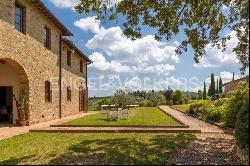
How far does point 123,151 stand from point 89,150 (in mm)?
911

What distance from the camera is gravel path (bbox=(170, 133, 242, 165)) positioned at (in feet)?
26.1

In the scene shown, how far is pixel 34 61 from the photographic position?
60.6ft

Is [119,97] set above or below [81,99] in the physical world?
above

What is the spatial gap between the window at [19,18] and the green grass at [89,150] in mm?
6192

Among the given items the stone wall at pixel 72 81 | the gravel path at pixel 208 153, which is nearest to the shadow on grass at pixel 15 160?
the gravel path at pixel 208 153

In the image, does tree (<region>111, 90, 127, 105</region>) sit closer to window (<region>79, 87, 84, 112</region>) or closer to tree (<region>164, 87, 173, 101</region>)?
window (<region>79, 87, 84, 112</region>)

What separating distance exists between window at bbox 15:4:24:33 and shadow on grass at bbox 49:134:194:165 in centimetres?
774

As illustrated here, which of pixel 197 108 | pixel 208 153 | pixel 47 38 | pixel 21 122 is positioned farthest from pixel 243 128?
pixel 197 108

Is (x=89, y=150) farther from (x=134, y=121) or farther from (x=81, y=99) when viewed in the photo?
(x=81, y=99)

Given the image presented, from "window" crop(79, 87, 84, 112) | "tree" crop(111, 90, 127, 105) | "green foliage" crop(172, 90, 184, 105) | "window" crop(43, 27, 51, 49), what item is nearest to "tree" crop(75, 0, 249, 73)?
"window" crop(43, 27, 51, 49)

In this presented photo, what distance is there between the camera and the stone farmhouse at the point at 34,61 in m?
15.5

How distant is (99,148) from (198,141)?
3454mm

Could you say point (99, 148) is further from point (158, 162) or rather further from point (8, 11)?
point (8, 11)

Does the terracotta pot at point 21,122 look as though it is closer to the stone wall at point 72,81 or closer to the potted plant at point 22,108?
the potted plant at point 22,108
